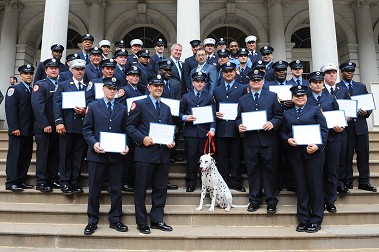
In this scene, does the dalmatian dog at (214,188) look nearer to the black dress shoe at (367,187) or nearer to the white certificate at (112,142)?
the white certificate at (112,142)

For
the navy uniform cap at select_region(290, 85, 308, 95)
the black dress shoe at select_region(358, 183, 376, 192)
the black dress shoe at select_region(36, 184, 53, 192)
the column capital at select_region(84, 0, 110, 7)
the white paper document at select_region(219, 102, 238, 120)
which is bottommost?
the black dress shoe at select_region(358, 183, 376, 192)

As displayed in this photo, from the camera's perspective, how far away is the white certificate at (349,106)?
6.72 meters

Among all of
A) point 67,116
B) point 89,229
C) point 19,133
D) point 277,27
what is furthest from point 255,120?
point 277,27

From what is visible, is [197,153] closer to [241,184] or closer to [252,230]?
[241,184]

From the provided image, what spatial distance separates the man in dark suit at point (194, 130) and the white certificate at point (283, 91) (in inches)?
52.2

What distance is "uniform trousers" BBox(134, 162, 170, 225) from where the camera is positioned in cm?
555

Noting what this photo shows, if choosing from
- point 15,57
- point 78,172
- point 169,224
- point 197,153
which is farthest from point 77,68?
point 15,57

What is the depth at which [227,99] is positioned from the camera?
A: 688cm

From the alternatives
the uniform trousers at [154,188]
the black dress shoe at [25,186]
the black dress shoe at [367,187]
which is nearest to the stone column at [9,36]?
the black dress shoe at [25,186]

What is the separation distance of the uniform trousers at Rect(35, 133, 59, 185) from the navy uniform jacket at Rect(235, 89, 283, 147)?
377 cm

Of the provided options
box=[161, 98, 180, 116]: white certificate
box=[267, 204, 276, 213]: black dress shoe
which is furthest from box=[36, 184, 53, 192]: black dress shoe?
box=[267, 204, 276, 213]: black dress shoe

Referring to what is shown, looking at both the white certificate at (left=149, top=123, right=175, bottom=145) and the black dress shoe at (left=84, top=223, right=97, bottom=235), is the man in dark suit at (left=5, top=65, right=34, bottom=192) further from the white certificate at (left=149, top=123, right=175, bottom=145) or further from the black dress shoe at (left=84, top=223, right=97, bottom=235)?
the white certificate at (left=149, top=123, right=175, bottom=145)

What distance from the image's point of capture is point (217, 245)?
5.38m

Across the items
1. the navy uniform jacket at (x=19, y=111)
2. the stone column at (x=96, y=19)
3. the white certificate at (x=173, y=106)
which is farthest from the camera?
the stone column at (x=96, y=19)
